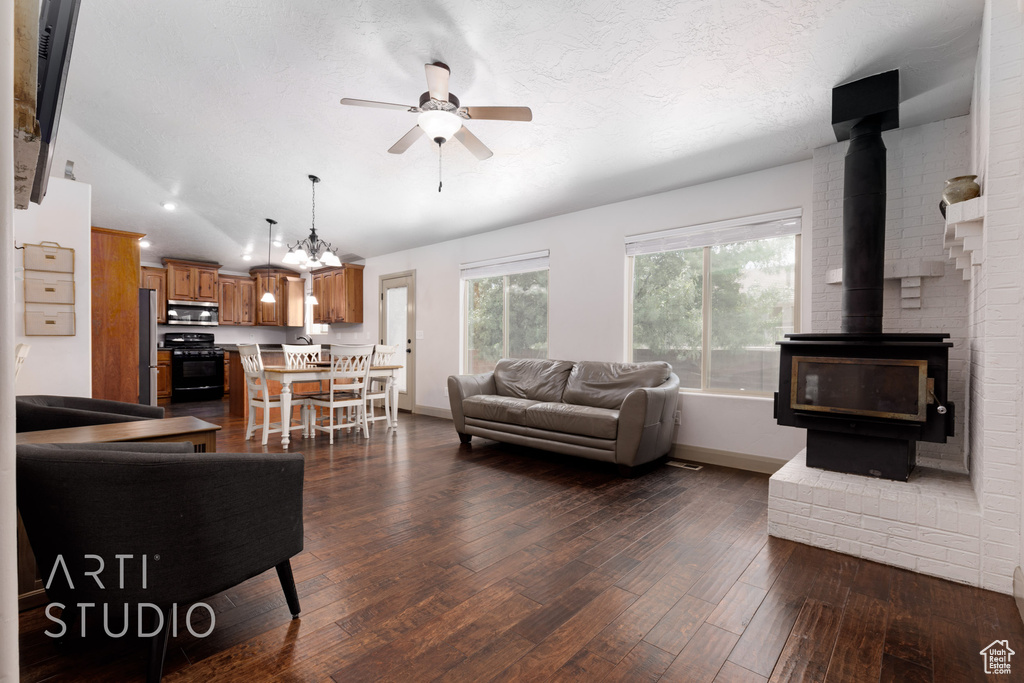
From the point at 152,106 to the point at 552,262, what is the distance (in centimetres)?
383

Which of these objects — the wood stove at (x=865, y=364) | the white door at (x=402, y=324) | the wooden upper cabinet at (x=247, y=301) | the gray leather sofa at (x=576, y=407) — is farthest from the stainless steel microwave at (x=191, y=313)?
the wood stove at (x=865, y=364)

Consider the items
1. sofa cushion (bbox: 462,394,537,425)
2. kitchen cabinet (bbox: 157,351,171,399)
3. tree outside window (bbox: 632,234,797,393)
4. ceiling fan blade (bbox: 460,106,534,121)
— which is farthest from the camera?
kitchen cabinet (bbox: 157,351,171,399)

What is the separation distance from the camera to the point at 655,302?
4.40 m

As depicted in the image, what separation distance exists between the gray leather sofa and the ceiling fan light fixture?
2.19 metres

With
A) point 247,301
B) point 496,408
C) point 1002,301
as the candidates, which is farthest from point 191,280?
point 1002,301

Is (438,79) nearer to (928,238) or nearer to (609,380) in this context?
(609,380)

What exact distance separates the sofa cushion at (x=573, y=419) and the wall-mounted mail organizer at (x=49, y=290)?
351 centimetres

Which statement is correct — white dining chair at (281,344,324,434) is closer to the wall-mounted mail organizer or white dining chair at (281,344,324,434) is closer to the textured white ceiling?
the wall-mounted mail organizer

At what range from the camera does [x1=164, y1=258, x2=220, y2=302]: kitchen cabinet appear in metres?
7.58

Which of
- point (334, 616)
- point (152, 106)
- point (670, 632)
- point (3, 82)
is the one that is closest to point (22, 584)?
point (334, 616)

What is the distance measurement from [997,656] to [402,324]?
658cm

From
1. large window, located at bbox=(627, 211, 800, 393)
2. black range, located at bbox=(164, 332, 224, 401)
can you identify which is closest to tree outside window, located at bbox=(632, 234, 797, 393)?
large window, located at bbox=(627, 211, 800, 393)

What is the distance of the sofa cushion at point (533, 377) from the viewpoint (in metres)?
4.63

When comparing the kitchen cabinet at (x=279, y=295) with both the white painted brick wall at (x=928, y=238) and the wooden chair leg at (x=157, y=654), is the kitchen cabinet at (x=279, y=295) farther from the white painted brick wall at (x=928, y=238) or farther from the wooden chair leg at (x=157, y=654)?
the white painted brick wall at (x=928, y=238)
